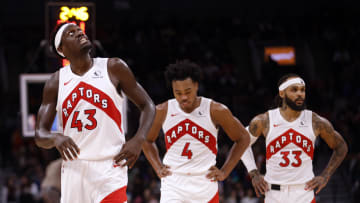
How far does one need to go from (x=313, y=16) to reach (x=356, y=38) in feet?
6.30

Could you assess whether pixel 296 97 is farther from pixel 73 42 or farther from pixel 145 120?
pixel 73 42

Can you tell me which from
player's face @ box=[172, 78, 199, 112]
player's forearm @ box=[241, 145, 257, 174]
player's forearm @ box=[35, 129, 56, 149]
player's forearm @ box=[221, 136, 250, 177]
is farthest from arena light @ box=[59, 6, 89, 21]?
player's forearm @ box=[35, 129, 56, 149]

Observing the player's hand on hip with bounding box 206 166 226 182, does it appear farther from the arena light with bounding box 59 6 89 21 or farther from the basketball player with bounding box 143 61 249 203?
the arena light with bounding box 59 6 89 21

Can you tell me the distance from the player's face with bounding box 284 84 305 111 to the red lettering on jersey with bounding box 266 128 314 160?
0.90 ft

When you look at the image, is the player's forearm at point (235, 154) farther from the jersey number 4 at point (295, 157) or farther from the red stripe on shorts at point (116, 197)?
the red stripe on shorts at point (116, 197)

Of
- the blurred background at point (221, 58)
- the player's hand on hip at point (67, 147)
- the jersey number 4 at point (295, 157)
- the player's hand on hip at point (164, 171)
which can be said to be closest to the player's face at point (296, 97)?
the jersey number 4 at point (295, 157)

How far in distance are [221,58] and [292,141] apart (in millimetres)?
10396

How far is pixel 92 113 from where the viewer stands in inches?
161

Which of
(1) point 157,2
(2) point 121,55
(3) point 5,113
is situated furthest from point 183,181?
(1) point 157,2

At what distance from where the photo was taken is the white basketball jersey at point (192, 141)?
548 cm

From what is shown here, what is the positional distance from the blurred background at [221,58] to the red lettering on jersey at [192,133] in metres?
5.32

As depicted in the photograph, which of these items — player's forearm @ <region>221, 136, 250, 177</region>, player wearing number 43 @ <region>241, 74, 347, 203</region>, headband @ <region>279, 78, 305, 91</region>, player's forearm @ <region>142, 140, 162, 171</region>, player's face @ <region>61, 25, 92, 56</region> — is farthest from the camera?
headband @ <region>279, 78, 305, 91</region>

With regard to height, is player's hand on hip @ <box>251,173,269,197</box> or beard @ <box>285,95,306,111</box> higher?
beard @ <box>285,95,306,111</box>

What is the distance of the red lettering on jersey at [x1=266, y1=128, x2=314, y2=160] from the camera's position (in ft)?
19.6
